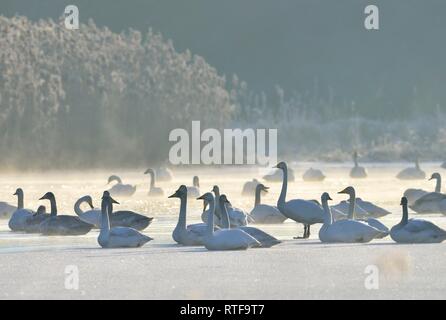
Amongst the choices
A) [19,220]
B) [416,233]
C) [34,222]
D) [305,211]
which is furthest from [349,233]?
[19,220]

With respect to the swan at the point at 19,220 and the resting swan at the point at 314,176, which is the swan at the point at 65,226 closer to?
the swan at the point at 19,220

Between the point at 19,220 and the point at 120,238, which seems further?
the point at 19,220

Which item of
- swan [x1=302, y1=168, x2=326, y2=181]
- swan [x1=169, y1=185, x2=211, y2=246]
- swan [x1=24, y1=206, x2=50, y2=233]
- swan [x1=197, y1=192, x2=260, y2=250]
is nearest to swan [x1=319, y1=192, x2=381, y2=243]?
swan [x1=197, y1=192, x2=260, y2=250]

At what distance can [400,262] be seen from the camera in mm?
16984

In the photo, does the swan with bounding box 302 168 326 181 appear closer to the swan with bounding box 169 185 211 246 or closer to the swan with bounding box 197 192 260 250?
the swan with bounding box 169 185 211 246

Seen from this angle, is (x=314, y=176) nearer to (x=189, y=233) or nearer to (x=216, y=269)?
(x=189, y=233)

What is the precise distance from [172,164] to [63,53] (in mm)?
6585

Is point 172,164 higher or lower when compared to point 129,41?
lower

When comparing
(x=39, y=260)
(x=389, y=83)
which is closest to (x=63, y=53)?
(x=39, y=260)

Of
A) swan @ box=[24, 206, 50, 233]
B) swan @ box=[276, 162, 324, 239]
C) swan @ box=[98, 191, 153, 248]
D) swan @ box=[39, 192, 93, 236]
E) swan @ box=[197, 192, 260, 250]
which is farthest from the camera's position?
swan @ box=[24, 206, 50, 233]

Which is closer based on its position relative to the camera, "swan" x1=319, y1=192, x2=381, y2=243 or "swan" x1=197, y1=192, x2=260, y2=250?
"swan" x1=197, y1=192, x2=260, y2=250

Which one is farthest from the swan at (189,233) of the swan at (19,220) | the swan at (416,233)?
the swan at (19,220)
